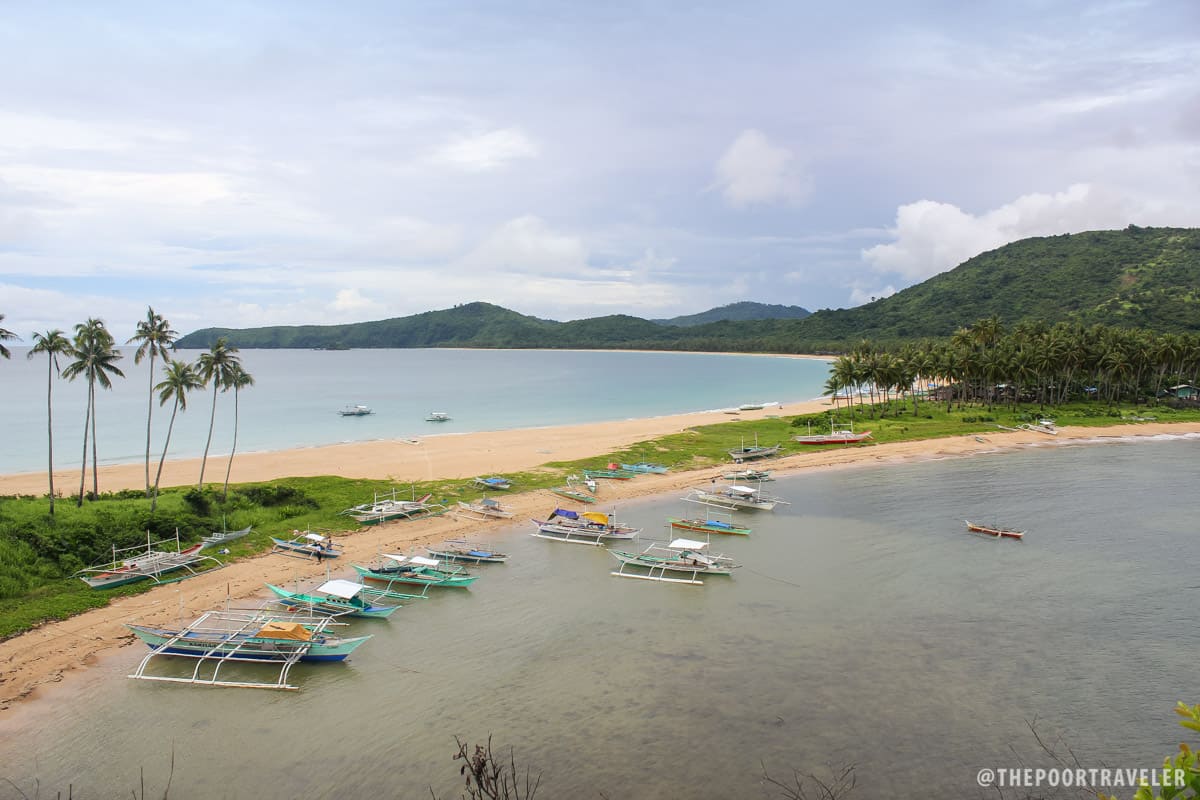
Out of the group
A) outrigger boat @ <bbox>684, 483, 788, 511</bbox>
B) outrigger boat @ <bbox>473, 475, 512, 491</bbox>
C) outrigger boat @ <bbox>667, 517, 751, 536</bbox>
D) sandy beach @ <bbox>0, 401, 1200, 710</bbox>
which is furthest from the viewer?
outrigger boat @ <bbox>473, 475, 512, 491</bbox>

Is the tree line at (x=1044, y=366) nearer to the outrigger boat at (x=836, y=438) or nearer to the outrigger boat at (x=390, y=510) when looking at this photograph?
the outrigger boat at (x=836, y=438)

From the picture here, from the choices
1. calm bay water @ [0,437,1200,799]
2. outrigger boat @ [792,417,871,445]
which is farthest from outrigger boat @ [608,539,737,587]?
outrigger boat @ [792,417,871,445]

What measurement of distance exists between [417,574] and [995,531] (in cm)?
3472

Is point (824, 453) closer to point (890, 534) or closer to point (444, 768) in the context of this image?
point (890, 534)

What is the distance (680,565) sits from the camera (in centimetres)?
3538

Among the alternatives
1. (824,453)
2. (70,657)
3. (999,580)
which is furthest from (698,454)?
(70,657)

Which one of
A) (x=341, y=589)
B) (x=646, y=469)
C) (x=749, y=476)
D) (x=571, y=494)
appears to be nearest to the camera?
(x=341, y=589)

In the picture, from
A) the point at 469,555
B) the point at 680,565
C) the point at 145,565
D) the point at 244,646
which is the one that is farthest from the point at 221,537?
the point at 680,565

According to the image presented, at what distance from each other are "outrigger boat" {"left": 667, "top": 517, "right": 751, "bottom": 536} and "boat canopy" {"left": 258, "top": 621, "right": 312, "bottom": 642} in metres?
23.0

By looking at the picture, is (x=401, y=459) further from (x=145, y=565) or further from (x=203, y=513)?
(x=145, y=565)

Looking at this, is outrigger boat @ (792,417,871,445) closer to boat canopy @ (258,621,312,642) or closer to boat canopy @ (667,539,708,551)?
boat canopy @ (667,539,708,551)

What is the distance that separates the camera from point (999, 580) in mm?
33531

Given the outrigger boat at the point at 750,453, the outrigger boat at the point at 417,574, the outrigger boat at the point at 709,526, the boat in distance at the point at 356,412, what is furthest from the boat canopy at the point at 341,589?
the boat in distance at the point at 356,412

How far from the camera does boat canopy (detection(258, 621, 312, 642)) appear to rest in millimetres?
25688
